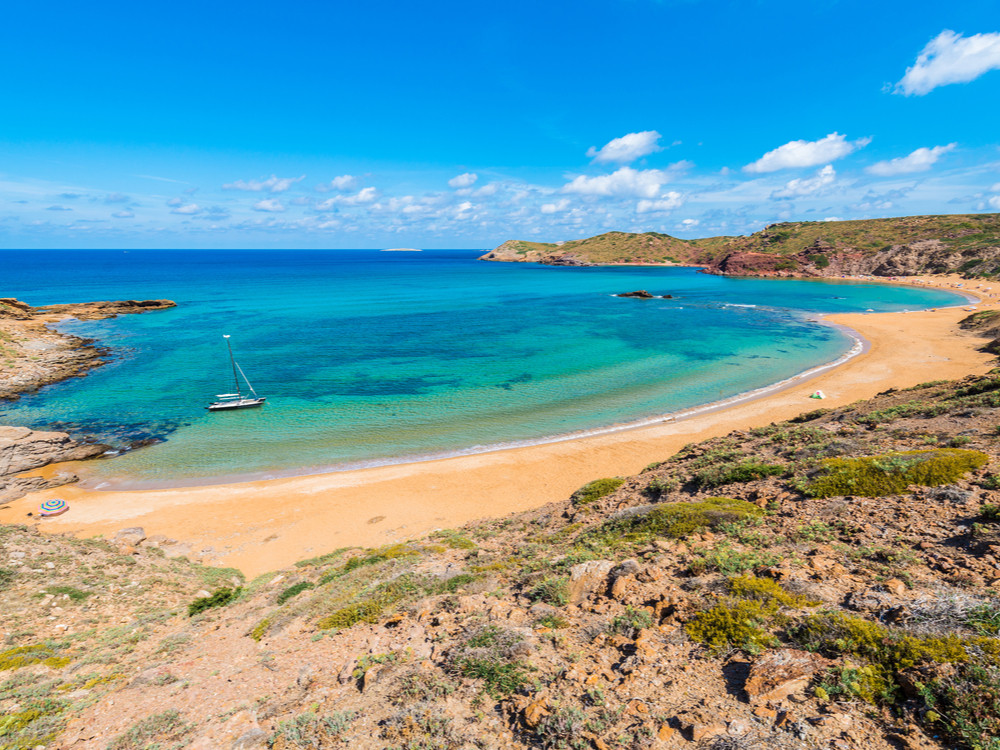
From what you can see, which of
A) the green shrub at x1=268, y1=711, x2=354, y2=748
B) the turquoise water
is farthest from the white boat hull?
the green shrub at x1=268, y1=711, x2=354, y2=748

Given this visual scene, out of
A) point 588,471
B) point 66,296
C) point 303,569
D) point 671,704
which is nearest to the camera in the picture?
point 671,704

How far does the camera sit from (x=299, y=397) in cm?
4016

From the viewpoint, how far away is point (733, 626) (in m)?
7.81

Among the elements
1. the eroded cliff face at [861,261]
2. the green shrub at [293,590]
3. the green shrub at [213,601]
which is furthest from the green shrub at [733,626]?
the eroded cliff face at [861,261]

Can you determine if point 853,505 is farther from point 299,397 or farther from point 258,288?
point 258,288

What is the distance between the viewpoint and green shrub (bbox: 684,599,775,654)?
24.6ft

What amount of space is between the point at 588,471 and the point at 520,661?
18.4 m

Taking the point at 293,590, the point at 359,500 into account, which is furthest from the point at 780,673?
the point at 359,500

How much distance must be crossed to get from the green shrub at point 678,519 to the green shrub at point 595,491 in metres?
3.71

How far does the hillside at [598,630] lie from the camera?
6.31 m

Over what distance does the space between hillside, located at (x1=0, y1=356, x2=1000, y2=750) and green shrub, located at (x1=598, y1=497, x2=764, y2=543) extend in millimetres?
70

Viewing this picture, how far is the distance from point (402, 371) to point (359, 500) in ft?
85.2

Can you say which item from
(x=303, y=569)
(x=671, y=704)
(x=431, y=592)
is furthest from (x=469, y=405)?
(x=671, y=704)

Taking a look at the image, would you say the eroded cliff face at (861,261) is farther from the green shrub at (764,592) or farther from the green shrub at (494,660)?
the green shrub at (494,660)
